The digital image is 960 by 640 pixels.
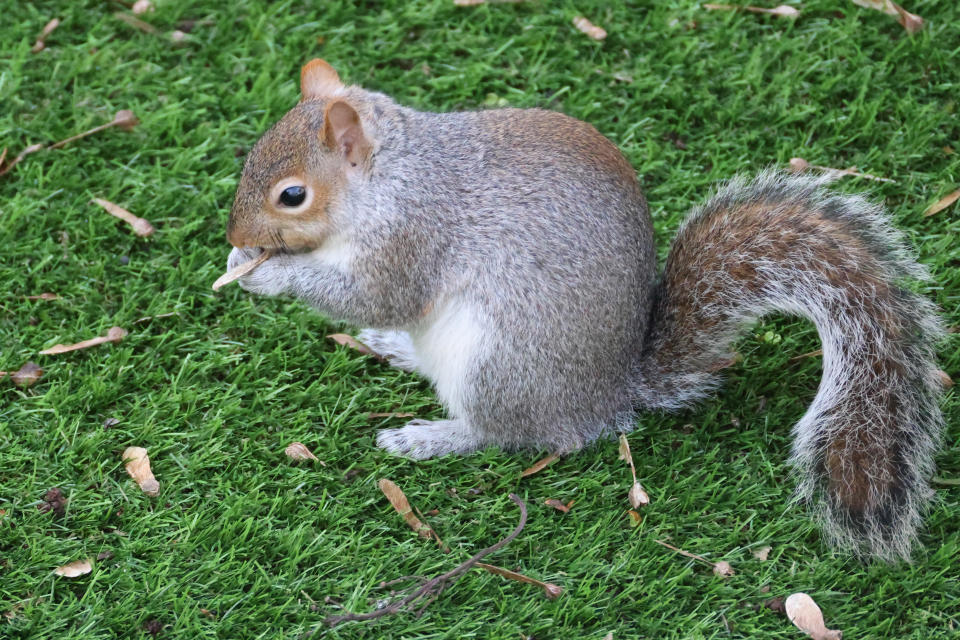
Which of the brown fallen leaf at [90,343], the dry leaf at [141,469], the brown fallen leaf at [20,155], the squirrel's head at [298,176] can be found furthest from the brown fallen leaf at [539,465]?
the brown fallen leaf at [20,155]

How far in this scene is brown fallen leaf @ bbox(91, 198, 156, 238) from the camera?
326cm

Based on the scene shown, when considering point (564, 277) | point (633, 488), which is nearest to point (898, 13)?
point (564, 277)

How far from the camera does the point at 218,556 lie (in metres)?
2.44

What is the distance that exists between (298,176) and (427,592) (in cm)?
100

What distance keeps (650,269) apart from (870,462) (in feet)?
2.32

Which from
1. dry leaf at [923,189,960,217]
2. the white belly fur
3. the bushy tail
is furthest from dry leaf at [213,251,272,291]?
dry leaf at [923,189,960,217]

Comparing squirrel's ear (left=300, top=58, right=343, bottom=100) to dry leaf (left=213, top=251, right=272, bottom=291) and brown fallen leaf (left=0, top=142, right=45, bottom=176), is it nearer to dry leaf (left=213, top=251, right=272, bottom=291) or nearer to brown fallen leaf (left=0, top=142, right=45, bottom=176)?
dry leaf (left=213, top=251, right=272, bottom=291)

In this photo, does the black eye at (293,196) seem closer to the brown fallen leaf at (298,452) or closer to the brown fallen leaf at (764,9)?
the brown fallen leaf at (298,452)

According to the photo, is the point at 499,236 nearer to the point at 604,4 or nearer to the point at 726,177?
the point at 726,177

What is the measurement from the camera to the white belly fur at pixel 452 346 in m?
2.57

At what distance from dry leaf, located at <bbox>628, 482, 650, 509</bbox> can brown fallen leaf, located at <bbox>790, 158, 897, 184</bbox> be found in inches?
52.4

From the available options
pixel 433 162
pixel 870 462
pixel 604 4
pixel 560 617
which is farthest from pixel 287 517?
pixel 604 4

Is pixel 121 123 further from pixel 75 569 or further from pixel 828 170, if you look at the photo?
pixel 828 170

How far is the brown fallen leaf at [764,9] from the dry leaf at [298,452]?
2.33 metres
